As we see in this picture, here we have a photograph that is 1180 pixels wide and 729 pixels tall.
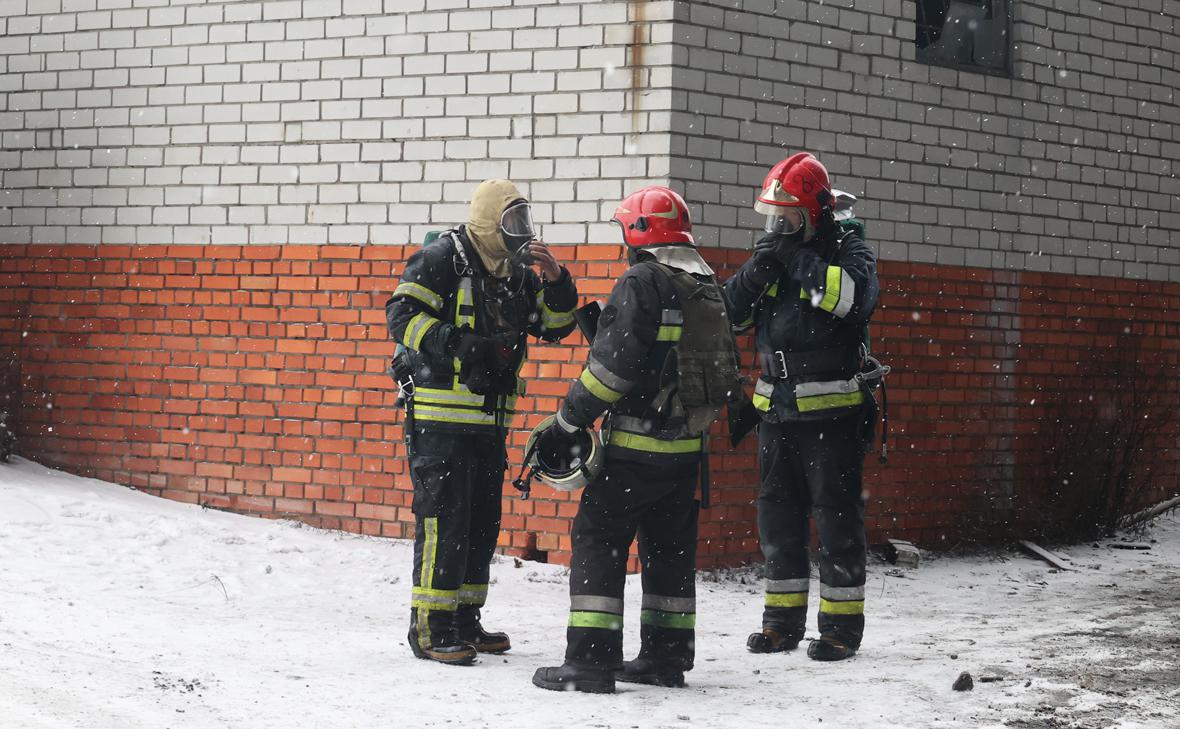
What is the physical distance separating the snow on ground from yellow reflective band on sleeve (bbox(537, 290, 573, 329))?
4.99 ft

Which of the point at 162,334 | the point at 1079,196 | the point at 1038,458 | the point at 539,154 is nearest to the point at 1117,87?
the point at 1079,196

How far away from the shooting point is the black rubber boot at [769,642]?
23.2 feet

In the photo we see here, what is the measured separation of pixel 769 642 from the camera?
708cm

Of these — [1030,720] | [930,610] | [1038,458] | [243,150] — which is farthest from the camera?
[1038,458]

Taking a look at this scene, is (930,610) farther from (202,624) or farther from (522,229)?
(202,624)

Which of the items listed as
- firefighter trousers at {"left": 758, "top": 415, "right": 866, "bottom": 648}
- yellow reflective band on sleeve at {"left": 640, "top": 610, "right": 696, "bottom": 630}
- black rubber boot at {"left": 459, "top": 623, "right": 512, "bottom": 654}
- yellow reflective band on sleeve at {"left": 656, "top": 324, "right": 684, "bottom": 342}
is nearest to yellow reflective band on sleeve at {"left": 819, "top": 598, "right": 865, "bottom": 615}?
firefighter trousers at {"left": 758, "top": 415, "right": 866, "bottom": 648}

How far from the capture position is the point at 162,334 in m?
10.3

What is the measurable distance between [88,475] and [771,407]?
5.52m

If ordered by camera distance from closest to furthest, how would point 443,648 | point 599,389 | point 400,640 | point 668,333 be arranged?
point 599,389 → point 668,333 → point 443,648 → point 400,640

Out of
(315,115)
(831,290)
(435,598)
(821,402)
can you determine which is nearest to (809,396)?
(821,402)

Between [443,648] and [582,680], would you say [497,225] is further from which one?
[582,680]

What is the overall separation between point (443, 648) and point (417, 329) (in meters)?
1.40

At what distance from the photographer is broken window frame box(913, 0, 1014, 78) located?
10.3 meters

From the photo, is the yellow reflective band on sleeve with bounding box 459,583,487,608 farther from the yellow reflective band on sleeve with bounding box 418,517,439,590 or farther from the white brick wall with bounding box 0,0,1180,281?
the white brick wall with bounding box 0,0,1180,281
